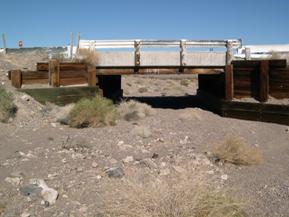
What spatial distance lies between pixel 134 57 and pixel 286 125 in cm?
774

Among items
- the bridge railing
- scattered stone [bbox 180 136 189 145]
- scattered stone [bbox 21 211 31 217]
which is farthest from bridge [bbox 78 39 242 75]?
scattered stone [bbox 21 211 31 217]

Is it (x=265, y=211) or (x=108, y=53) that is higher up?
(x=108, y=53)

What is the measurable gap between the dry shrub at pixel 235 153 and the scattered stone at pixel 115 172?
134 inches

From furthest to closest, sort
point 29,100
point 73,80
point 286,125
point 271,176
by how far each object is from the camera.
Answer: point 73,80
point 286,125
point 29,100
point 271,176

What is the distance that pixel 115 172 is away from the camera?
9.44 metres

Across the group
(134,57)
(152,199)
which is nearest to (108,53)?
(134,57)

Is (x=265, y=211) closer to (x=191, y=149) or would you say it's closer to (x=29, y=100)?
(x=191, y=149)

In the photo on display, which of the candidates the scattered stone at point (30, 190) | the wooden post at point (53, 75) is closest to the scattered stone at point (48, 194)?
the scattered stone at point (30, 190)

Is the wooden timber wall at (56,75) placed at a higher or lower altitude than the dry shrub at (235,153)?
higher

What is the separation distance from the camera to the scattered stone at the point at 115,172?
9.24 metres

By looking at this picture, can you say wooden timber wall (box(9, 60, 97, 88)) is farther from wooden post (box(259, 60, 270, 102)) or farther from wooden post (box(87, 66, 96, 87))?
wooden post (box(259, 60, 270, 102))

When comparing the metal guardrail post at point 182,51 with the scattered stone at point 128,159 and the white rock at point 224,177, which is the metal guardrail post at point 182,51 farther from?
the white rock at point 224,177

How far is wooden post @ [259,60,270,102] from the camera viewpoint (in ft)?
63.1

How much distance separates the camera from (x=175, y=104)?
90.4ft
